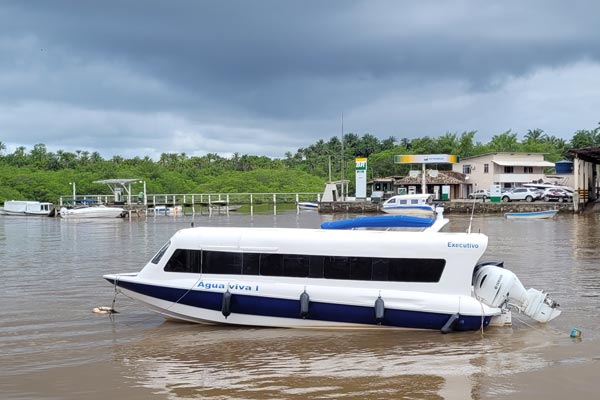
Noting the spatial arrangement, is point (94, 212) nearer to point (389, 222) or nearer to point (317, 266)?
point (389, 222)

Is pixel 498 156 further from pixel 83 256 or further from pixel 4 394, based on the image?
pixel 4 394

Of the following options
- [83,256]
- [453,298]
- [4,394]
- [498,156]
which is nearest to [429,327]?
[453,298]

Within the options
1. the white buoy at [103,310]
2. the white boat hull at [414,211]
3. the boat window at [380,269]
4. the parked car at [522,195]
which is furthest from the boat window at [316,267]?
the parked car at [522,195]

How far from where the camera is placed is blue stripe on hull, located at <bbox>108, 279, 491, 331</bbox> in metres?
12.3

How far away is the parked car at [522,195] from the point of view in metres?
58.9

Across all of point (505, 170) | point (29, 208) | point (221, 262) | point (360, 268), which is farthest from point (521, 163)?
point (221, 262)

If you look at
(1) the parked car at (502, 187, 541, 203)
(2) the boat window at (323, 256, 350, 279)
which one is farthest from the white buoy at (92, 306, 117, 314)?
(1) the parked car at (502, 187, 541, 203)

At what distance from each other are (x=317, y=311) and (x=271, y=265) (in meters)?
1.34

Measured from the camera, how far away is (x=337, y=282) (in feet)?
41.0

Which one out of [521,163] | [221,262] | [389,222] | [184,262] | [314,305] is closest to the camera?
[314,305]

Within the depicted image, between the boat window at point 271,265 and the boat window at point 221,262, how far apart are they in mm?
490

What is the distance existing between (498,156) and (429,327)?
2466 inches

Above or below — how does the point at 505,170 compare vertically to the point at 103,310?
above

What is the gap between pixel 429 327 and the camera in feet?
40.7
